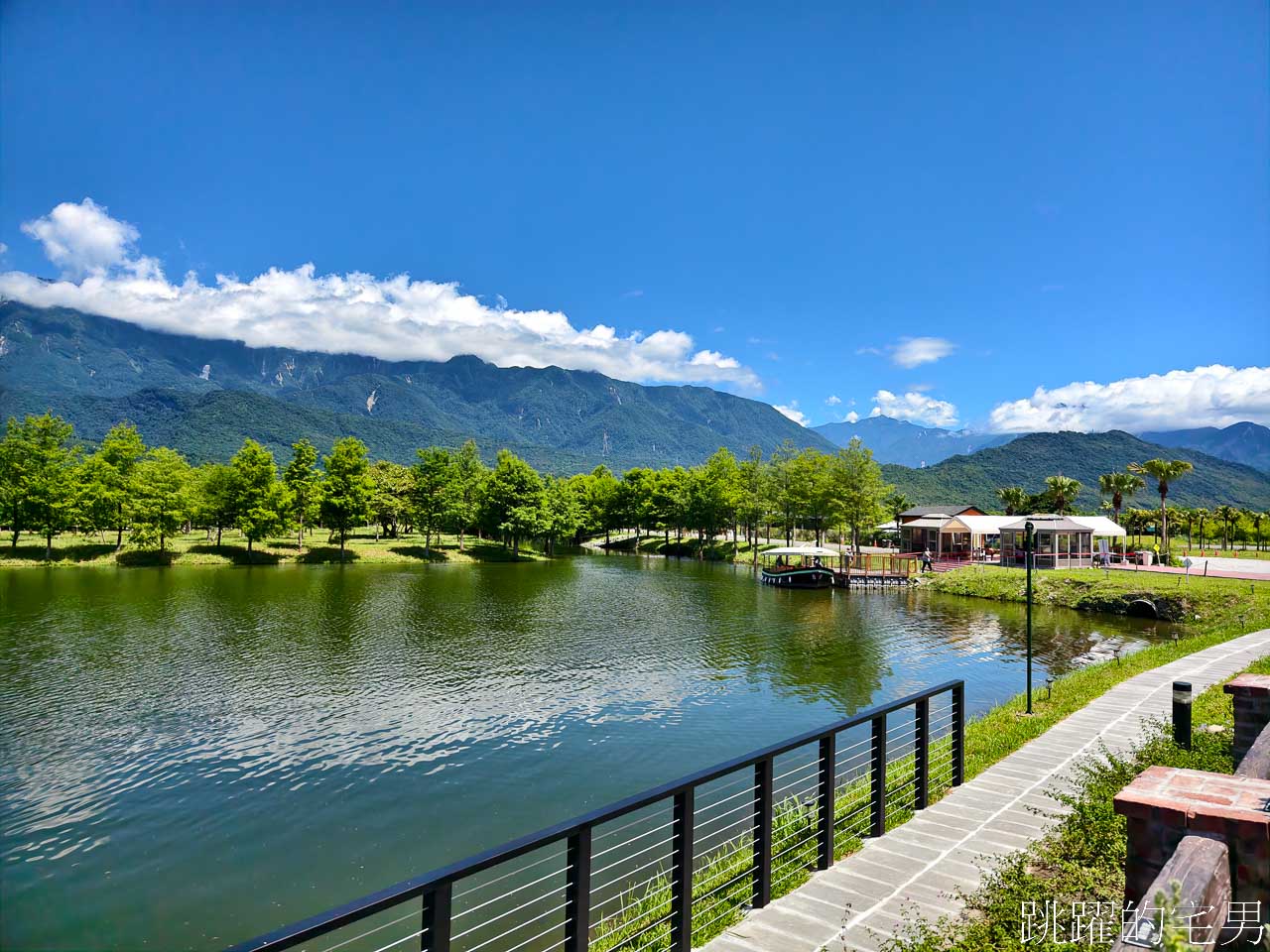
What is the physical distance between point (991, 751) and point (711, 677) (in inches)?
381

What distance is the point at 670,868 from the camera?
658 centimetres

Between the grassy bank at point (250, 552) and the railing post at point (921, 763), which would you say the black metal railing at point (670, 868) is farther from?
the grassy bank at point (250, 552)

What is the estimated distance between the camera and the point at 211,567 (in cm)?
4319

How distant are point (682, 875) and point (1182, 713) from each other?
7.06 meters

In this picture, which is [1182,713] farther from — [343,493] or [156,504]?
[156,504]

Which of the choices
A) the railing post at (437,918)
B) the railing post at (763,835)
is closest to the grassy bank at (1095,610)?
the railing post at (763,835)

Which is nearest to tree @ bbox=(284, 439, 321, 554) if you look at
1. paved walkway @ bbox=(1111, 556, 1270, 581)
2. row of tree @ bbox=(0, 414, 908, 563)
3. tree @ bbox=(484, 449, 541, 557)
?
row of tree @ bbox=(0, 414, 908, 563)

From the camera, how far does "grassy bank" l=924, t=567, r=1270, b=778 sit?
1023 cm

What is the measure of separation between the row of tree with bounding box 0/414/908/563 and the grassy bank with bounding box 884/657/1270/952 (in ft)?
140

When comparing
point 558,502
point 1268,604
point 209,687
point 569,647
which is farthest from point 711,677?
point 558,502

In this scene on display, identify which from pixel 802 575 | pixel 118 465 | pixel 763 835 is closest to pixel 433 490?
pixel 118 465

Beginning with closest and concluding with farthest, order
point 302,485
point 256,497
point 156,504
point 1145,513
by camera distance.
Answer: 1. point 156,504
2. point 256,497
3. point 302,485
4. point 1145,513

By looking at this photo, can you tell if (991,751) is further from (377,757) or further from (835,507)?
(835,507)

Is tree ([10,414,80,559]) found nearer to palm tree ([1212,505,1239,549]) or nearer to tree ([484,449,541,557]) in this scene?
tree ([484,449,541,557])
